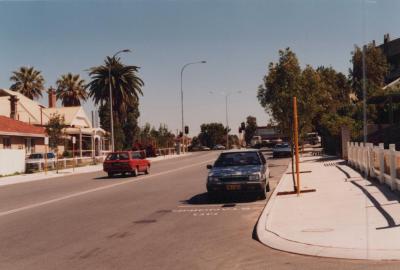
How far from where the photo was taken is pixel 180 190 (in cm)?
2019

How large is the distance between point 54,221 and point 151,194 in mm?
6473

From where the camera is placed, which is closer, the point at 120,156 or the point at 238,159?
the point at 238,159

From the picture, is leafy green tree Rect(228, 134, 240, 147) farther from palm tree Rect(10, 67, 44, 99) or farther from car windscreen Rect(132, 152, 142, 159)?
car windscreen Rect(132, 152, 142, 159)

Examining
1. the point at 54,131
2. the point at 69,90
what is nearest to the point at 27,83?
the point at 69,90

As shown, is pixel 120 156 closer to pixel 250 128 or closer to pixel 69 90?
pixel 69 90

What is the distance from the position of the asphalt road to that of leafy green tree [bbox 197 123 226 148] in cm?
11407

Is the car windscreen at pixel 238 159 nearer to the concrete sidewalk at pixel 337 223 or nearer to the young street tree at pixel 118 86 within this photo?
the concrete sidewalk at pixel 337 223

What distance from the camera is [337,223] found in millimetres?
10102

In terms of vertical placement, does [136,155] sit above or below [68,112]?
below

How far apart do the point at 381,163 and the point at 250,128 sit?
133 meters

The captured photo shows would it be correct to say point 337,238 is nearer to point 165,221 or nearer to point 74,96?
point 165,221

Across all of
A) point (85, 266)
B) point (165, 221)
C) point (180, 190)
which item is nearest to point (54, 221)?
point (165, 221)

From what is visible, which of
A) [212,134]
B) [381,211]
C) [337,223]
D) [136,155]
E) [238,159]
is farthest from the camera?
[212,134]

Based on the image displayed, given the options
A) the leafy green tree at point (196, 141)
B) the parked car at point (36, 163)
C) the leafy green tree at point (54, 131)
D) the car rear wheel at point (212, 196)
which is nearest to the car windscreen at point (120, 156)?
the parked car at point (36, 163)
